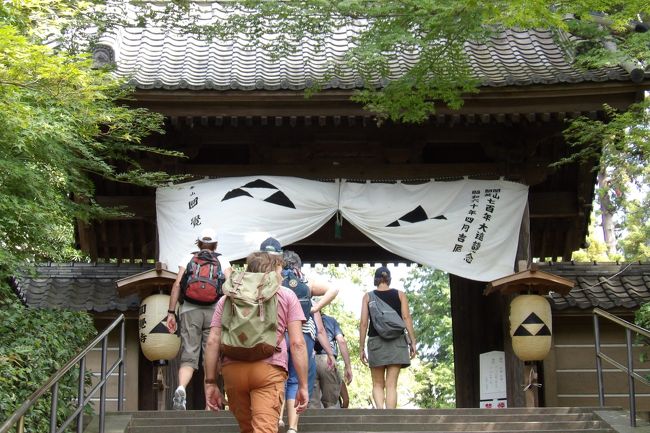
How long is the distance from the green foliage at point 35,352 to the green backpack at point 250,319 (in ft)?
4.35

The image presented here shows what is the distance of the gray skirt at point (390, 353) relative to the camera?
9.46 metres

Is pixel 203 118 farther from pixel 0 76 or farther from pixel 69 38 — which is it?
pixel 0 76

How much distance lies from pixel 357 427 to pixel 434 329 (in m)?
18.3

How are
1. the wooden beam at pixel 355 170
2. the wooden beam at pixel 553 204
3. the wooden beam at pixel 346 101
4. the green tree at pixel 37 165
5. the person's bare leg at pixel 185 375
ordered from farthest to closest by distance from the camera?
the wooden beam at pixel 553 204, the wooden beam at pixel 355 170, the wooden beam at pixel 346 101, the person's bare leg at pixel 185 375, the green tree at pixel 37 165

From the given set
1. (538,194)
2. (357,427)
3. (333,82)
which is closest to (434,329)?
(538,194)

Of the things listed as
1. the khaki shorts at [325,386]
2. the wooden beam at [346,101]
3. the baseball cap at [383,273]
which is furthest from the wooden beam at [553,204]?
the khaki shorts at [325,386]

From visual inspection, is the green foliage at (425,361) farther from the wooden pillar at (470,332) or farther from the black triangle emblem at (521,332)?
the black triangle emblem at (521,332)

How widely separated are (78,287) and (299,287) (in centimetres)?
552

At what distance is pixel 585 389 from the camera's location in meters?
11.8

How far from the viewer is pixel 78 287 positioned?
40.7 feet

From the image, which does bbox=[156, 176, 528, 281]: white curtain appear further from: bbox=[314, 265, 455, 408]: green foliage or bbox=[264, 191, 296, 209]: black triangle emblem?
bbox=[314, 265, 455, 408]: green foliage

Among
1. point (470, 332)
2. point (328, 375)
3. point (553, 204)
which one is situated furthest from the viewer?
point (470, 332)

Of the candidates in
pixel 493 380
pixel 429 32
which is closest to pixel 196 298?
pixel 429 32

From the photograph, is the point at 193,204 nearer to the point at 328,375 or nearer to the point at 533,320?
the point at 328,375
